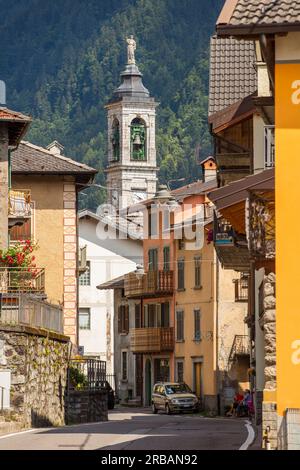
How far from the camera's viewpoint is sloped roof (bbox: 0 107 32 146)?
57562 millimetres

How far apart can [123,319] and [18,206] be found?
3565 centimetres

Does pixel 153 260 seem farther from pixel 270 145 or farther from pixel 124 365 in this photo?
pixel 270 145

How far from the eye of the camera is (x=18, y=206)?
198ft

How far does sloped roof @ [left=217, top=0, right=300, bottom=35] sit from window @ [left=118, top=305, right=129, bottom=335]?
7090 centimetres

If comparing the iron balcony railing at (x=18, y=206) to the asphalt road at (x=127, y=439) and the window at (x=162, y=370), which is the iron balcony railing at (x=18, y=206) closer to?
the asphalt road at (x=127, y=439)

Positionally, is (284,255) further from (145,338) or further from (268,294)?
(145,338)

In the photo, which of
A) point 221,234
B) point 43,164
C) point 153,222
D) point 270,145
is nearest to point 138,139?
point 153,222

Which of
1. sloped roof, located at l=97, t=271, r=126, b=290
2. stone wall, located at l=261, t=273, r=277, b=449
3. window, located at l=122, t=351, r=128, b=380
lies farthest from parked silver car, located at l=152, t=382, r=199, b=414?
stone wall, located at l=261, t=273, r=277, b=449

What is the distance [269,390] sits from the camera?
26.7 meters

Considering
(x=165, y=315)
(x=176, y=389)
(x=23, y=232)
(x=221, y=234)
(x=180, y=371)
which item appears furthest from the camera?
(x=165, y=315)

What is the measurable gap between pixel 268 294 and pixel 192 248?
2172 inches

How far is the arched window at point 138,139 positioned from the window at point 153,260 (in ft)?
234

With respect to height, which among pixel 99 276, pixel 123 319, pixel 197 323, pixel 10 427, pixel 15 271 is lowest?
Answer: pixel 10 427

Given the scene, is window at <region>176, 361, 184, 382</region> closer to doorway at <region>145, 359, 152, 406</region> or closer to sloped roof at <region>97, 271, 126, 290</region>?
doorway at <region>145, 359, 152, 406</region>
